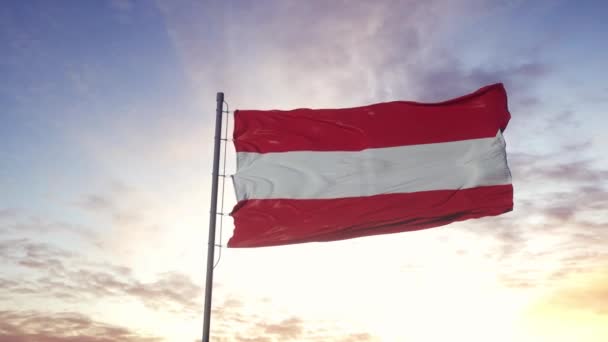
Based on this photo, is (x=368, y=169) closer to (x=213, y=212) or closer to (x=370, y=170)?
(x=370, y=170)

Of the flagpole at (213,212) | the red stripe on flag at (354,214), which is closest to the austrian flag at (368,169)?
the red stripe on flag at (354,214)

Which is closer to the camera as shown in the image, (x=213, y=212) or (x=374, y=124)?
(x=213, y=212)

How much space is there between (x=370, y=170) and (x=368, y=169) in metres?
0.06

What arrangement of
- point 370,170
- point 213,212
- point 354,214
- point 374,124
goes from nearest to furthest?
point 213,212
point 354,214
point 370,170
point 374,124

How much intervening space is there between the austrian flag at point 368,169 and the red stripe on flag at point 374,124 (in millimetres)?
25

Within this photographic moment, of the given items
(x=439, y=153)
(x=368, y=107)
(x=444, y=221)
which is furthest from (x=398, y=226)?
(x=368, y=107)

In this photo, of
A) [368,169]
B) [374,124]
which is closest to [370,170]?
[368,169]

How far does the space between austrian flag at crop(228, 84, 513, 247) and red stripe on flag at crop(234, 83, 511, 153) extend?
0.02 m

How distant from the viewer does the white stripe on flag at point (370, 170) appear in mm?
15508

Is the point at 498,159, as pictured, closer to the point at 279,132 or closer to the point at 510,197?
the point at 510,197

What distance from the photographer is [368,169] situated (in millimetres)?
16031

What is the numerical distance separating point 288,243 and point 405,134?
3.98m

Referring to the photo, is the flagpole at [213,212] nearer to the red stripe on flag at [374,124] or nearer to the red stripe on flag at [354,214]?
the red stripe on flag at [374,124]

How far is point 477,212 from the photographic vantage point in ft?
49.8
